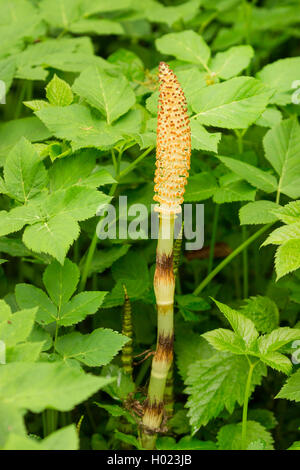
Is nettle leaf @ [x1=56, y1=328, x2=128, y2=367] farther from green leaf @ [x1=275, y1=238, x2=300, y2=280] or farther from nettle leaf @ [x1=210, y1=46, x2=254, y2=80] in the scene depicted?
nettle leaf @ [x1=210, y1=46, x2=254, y2=80]

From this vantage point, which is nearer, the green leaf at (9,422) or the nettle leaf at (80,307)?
the green leaf at (9,422)

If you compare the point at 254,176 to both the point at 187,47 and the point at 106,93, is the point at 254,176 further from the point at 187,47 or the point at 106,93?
the point at 187,47

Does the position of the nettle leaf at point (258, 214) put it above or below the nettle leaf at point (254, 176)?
below

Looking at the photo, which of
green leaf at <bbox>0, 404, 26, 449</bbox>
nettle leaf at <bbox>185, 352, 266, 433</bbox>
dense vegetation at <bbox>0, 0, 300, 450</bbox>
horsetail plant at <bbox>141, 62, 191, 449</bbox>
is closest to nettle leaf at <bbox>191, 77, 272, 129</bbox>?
dense vegetation at <bbox>0, 0, 300, 450</bbox>

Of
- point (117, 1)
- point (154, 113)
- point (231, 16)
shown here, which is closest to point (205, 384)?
point (154, 113)

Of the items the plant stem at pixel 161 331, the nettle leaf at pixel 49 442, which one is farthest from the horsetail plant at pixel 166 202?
the nettle leaf at pixel 49 442

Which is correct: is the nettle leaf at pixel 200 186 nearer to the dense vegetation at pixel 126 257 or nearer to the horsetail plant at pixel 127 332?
the dense vegetation at pixel 126 257

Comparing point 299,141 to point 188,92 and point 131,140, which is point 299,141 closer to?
point 188,92
